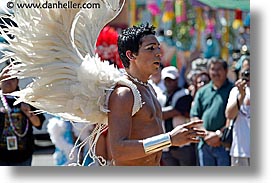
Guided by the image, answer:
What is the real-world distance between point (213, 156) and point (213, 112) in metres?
0.34

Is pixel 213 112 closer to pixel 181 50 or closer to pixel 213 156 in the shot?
pixel 213 156

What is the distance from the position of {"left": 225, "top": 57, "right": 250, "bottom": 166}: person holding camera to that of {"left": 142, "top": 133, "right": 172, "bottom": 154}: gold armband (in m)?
1.74

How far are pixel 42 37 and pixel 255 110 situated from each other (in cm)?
139

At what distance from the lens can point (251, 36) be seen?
3.78 metres

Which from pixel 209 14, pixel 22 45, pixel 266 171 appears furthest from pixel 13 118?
pixel 209 14

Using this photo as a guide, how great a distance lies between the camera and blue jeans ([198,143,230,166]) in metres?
4.92

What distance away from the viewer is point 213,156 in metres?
5.03

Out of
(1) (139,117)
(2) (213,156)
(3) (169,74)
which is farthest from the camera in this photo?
(3) (169,74)

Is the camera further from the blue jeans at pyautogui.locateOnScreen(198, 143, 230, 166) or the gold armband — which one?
the gold armband

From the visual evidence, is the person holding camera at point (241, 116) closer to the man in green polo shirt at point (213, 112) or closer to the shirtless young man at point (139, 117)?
Answer: the man in green polo shirt at point (213, 112)

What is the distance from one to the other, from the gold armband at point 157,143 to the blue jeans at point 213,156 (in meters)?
2.06

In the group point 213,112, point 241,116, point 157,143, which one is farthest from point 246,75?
point 157,143

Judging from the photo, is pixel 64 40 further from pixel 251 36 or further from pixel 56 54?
pixel 251 36

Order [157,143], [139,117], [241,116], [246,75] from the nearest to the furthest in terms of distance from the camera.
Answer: [157,143] < [139,117] < [246,75] < [241,116]
